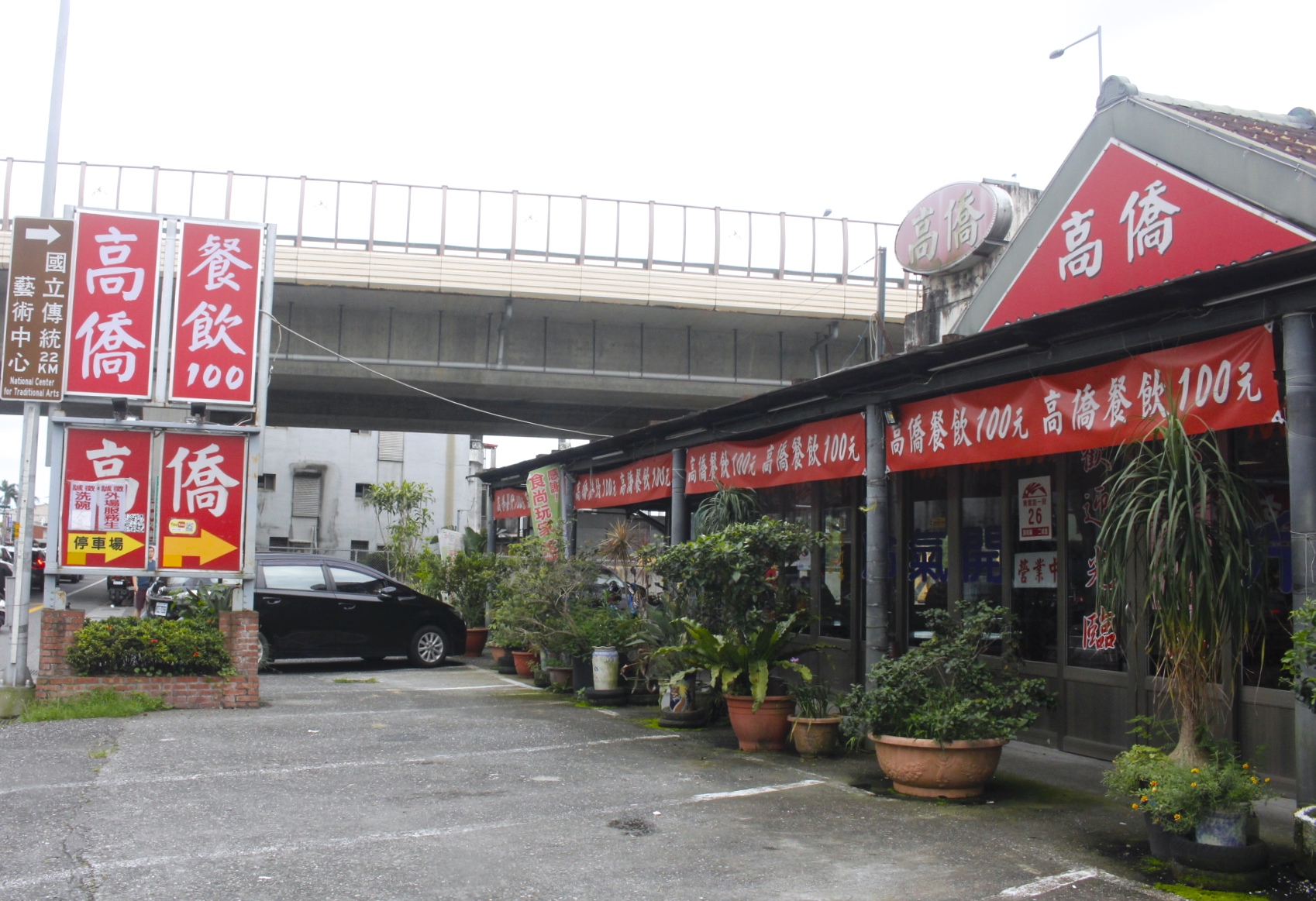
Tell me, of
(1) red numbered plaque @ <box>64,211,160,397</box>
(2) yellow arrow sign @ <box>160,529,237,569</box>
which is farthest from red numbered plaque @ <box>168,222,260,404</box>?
(2) yellow arrow sign @ <box>160,529,237,569</box>

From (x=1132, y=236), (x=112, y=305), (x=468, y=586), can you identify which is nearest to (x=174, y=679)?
(x=112, y=305)

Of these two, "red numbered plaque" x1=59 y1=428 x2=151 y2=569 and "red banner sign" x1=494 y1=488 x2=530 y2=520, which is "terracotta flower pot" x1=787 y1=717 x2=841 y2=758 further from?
"red banner sign" x1=494 y1=488 x2=530 y2=520

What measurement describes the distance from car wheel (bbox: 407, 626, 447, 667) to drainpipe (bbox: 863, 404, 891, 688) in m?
8.15

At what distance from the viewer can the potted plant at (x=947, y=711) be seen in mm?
6730

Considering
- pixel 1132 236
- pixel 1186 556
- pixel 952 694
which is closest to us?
pixel 1186 556

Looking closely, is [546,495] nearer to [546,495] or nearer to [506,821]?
[546,495]

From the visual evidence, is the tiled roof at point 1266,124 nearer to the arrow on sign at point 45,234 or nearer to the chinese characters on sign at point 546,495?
the chinese characters on sign at point 546,495

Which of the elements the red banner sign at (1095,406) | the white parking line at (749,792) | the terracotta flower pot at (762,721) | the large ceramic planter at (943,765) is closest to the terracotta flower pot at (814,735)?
the terracotta flower pot at (762,721)

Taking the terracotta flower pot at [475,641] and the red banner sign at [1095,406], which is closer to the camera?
the red banner sign at [1095,406]

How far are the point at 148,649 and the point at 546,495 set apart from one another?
22.9 ft

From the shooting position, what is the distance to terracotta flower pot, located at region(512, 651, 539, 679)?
13.9 metres

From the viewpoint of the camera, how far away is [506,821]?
6203mm

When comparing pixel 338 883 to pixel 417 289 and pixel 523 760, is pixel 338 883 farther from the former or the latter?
pixel 417 289

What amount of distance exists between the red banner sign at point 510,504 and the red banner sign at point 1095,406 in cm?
1100
